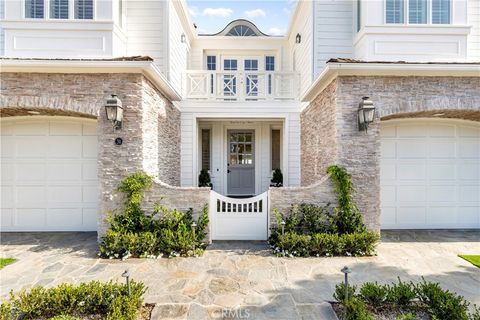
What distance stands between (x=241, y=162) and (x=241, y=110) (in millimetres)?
2775

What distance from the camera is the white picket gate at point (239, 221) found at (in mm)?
5320

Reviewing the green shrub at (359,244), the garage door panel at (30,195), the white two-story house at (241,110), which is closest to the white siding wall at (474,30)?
the white two-story house at (241,110)

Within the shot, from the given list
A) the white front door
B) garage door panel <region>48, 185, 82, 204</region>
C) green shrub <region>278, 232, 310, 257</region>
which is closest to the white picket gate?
green shrub <region>278, 232, 310, 257</region>

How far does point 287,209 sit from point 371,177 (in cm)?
182

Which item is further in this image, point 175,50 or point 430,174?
point 175,50

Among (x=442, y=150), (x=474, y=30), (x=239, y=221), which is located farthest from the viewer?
(x=474, y=30)

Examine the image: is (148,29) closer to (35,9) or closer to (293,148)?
(35,9)

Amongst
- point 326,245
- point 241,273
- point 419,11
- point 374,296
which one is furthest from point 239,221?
point 419,11

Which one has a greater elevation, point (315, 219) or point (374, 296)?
point (315, 219)

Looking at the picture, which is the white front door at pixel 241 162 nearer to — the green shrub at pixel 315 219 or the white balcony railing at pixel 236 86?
the white balcony railing at pixel 236 86

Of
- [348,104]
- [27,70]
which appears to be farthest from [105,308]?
[348,104]

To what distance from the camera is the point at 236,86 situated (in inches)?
324

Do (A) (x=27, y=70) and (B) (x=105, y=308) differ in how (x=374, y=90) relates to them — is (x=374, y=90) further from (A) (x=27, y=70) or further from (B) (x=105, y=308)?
(A) (x=27, y=70)

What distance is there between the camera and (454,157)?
627cm
